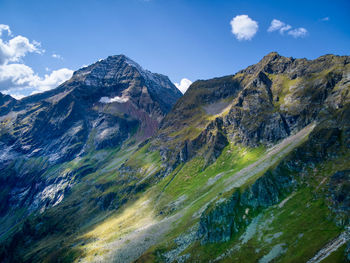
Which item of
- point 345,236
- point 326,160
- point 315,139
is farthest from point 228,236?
point 315,139

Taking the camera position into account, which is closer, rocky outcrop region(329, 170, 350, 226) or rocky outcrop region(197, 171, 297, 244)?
rocky outcrop region(329, 170, 350, 226)

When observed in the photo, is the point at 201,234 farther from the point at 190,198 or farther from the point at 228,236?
the point at 190,198

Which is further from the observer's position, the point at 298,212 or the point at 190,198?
the point at 190,198

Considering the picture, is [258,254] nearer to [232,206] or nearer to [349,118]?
[232,206]

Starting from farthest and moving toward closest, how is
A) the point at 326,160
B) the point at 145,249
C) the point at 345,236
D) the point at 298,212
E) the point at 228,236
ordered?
1. the point at 145,249
2. the point at 326,160
3. the point at 228,236
4. the point at 298,212
5. the point at 345,236

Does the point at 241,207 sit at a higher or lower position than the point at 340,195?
higher

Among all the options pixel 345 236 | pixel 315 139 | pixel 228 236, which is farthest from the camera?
pixel 315 139

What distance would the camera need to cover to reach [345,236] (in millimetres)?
80375

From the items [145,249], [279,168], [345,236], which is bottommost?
[345,236]

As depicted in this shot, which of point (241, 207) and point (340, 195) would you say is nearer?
point (340, 195)

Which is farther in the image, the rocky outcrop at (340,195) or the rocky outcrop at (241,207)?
the rocky outcrop at (241,207)

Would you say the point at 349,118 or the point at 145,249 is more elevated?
the point at 349,118

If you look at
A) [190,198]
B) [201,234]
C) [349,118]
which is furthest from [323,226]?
[190,198]

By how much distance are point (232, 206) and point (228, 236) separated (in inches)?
678
